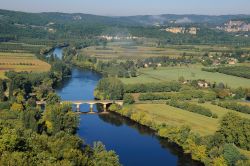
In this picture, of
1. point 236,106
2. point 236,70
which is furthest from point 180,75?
point 236,106

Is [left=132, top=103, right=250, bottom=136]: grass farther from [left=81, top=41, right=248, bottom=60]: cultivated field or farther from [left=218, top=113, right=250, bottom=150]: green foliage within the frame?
[left=81, top=41, right=248, bottom=60]: cultivated field

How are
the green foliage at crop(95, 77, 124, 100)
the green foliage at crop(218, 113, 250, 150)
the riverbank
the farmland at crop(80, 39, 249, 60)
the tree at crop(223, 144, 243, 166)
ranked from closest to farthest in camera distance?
1. the tree at crop(223, 144, 243, 166)
2. the riverbank
3. the green foliage at crop(218, 113, 250, 150)
4. the green foliage at crop(95, 77, 124, 100)
5. the farmland at crop(80, 39, 249, 60)

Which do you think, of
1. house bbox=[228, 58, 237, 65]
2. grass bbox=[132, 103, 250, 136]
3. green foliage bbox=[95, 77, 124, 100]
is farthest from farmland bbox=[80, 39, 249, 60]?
grass bbox=[132, 103, 250, 136]

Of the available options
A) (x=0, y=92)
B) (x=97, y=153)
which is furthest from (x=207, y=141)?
(x=0, y=92)

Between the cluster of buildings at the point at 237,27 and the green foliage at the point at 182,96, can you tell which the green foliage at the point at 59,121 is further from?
the cluster of buildings at the point at 237,27

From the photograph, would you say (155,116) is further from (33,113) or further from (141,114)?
(33,113)

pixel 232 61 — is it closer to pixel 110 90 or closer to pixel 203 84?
pixel 203 84
